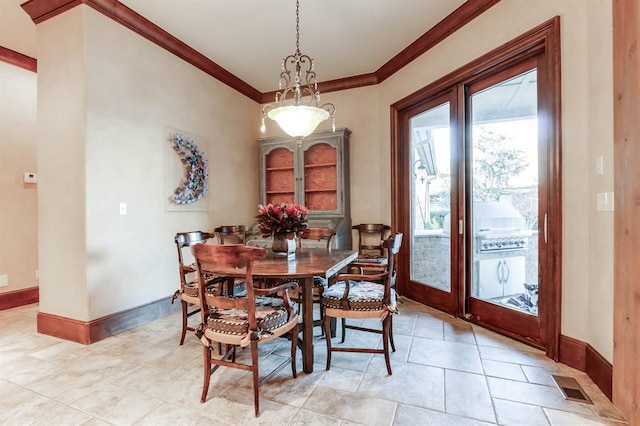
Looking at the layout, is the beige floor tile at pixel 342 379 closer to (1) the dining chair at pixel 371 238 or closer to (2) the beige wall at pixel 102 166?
(1) the dining chair at pixel 371 238

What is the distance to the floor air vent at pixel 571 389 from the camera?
1839 mm

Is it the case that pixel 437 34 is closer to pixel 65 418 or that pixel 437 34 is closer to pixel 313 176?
pixel 313 176

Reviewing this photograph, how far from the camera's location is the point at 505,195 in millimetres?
2852

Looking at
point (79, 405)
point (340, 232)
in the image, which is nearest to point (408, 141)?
point (340, 232)

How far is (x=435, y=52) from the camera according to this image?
11.2 ft

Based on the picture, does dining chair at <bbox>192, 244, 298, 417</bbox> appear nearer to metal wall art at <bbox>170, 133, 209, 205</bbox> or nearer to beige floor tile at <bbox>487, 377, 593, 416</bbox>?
beige floor tile at <bbox>487, 377, 593, 416</bbox>

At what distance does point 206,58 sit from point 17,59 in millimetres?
2210

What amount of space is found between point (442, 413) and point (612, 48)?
2.37m

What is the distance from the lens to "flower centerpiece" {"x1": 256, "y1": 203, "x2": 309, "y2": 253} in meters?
2.44

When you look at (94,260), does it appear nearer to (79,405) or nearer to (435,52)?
(79,405)

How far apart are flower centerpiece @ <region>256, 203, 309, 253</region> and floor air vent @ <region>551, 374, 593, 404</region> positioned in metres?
2.03

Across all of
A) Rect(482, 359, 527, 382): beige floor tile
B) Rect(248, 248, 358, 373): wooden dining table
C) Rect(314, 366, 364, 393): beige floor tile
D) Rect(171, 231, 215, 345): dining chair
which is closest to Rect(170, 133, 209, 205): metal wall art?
Rect(171, 231, 215, 345): dining chair

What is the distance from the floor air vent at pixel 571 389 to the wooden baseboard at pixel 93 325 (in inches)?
139

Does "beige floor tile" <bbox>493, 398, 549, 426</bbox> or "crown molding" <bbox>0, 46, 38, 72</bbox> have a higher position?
"crown molding" <bbox>0, 46, 38, 72</bbox>
